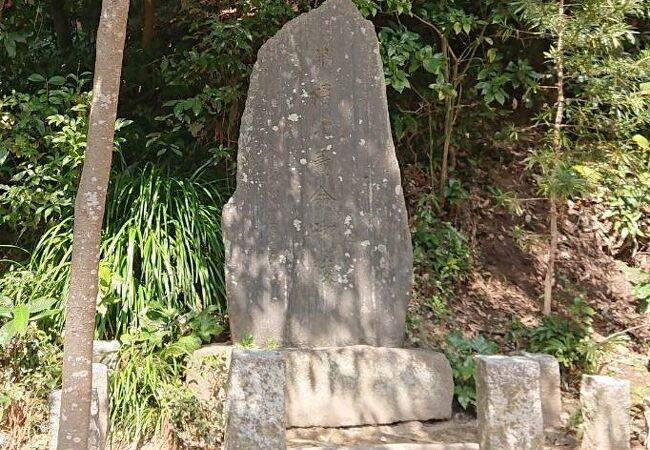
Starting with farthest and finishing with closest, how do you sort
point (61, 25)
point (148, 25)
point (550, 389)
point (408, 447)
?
point (61, 25), point (148, 25), point (550, 389), point (408, 447)

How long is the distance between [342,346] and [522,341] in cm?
129

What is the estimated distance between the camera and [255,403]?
2662 mm

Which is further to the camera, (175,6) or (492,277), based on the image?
(175,6)

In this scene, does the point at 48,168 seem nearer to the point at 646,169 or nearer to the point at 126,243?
the point at 126,243

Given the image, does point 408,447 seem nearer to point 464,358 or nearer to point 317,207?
point 464,358

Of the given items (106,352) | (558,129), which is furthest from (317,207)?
(558,129)

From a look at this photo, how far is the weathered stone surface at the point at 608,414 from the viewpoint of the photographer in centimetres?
310

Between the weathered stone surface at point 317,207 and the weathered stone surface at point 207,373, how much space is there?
224 millimetres

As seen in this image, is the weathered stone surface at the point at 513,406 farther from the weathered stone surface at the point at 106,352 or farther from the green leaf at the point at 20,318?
the green leaf at the point at 20,318

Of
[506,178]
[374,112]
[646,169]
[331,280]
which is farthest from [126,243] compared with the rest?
[646,169]

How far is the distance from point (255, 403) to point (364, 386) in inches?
44.4

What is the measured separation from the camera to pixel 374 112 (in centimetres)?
399

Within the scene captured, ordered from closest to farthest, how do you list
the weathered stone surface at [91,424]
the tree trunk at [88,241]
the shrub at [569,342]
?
the tree trunk at [88,241]
the weathered stone surface at [91,424]
the shrub at [569,342]

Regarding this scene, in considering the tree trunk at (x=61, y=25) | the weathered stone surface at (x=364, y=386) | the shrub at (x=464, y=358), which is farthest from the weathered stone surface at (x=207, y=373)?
the tree trunk at (x=61, y=25)
